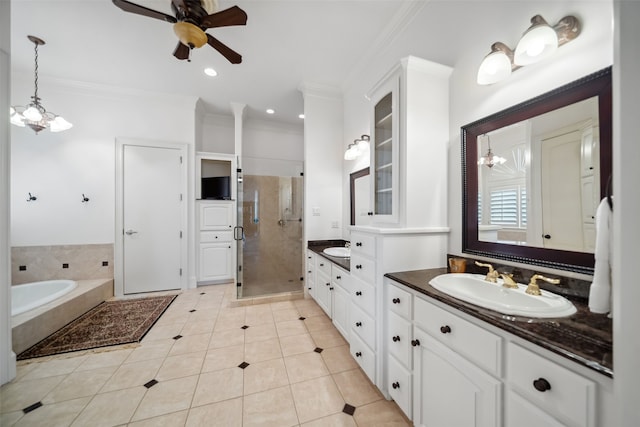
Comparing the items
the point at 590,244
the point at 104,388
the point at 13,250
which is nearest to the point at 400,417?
the point at 590,244

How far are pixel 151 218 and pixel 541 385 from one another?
14.1ft

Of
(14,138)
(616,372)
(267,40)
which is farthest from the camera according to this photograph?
(14,138)

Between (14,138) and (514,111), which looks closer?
(514,111)

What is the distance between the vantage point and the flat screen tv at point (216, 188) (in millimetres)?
3744

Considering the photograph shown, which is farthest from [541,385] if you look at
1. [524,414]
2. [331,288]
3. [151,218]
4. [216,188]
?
[151,218]

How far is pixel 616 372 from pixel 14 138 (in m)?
5.47

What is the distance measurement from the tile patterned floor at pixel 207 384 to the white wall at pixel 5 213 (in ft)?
0.56

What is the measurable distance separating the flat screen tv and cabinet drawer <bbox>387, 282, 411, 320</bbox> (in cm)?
330

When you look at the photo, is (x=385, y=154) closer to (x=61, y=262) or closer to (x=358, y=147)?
(x=358, y=147)

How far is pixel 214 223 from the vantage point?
3773 mm

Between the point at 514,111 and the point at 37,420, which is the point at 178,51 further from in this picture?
the point at 37,420

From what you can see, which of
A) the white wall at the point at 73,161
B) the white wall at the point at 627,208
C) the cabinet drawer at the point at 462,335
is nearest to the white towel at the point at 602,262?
the white wall at the point at 627,208

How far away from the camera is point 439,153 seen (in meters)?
1.61

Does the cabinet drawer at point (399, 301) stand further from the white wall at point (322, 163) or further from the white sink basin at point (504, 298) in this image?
the white wall at point (322, 163)
